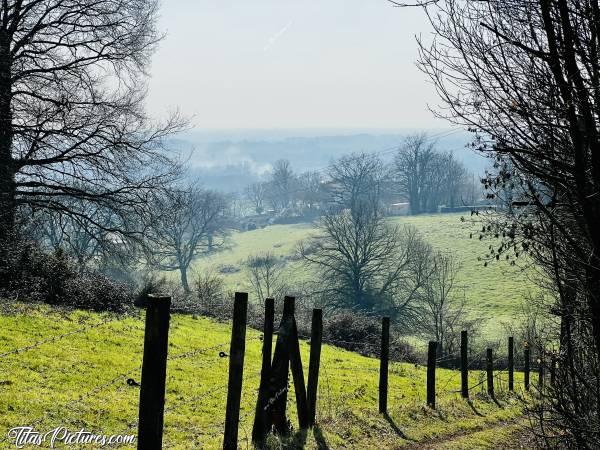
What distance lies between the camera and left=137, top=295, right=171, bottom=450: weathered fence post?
525 centimetres

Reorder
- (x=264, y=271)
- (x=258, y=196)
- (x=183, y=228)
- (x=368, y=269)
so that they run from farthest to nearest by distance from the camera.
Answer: (x=258, y=196), (x=264, y=271), (x=183, y=228), (x=368, y=269)

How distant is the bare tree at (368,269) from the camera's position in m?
53.8

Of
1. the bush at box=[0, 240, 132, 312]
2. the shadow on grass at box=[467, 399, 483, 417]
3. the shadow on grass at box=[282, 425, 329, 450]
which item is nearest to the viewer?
the shadow on grass at box=[282, 425, 329, 450]

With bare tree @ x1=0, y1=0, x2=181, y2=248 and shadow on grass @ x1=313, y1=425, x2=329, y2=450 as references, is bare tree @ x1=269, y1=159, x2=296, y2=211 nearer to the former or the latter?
bare tree @ x1=0, y1=0, x2=181, y2=248

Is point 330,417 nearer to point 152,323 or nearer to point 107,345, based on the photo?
point 152,323

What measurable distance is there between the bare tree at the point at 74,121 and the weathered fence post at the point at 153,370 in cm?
1861

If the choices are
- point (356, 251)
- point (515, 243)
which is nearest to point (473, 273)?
point (356, 251)

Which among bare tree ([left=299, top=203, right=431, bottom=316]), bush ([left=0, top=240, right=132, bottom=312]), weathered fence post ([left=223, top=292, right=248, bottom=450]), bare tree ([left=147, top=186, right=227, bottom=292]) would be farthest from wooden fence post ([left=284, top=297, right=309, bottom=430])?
bare tree ([left=299, top=203, right=431, bottom=316])

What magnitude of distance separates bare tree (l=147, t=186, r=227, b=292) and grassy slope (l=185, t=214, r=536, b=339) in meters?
5.44

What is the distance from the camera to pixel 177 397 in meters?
13.1

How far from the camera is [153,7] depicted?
2603 cm

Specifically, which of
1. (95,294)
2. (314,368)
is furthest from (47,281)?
(314,368)

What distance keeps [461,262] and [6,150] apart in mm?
62611

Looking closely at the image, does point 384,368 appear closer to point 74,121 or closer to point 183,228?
point 74,121
